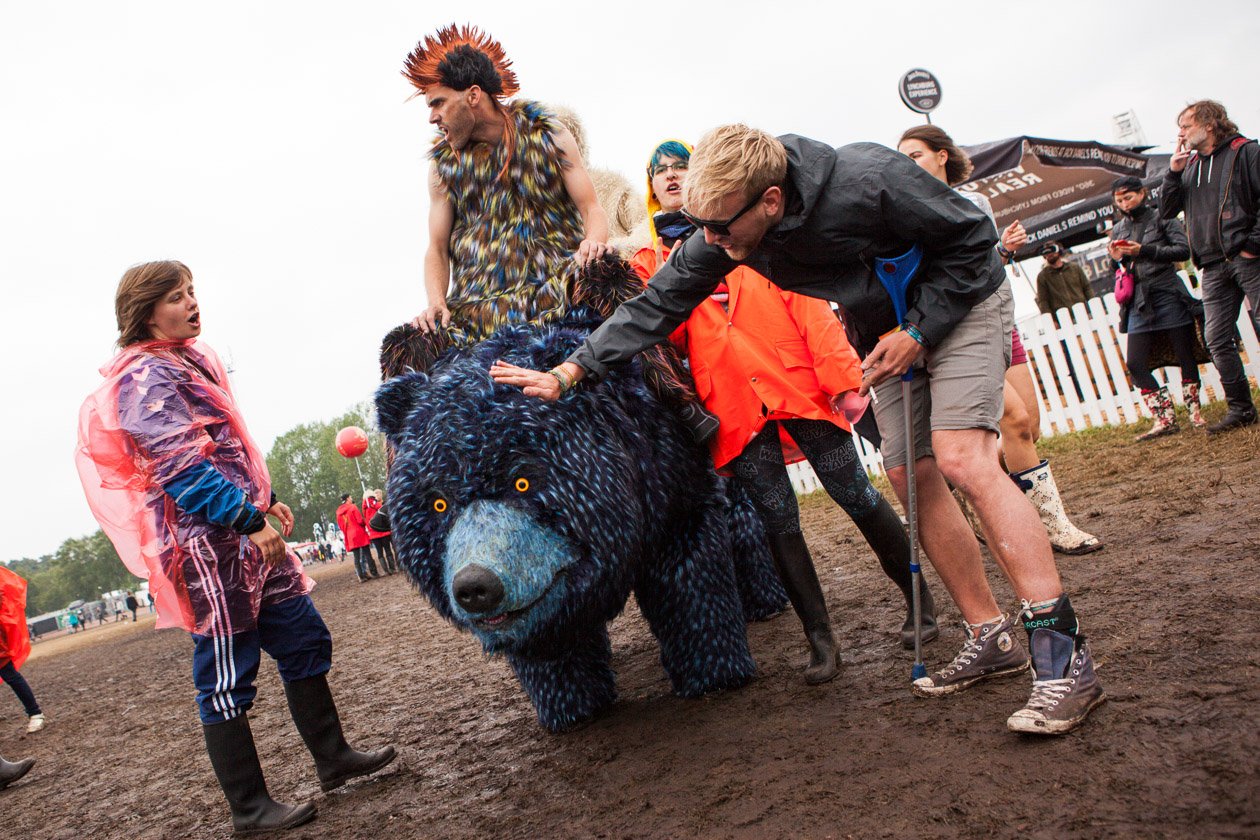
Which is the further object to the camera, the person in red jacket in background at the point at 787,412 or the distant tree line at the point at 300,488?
the distant tree line at the point at 300,488

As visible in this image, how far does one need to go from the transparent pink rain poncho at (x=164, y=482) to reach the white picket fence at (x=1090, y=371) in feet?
19.3

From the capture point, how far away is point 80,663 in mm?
14055

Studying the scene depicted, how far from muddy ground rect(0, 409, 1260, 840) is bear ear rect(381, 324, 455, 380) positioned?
1464 millimetres

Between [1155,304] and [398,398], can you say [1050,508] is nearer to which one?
[398,398]

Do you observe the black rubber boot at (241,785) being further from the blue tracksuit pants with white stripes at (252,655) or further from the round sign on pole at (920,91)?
the round sign on pole at (920,91)

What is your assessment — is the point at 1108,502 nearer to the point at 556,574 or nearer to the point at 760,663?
the point at 760,663

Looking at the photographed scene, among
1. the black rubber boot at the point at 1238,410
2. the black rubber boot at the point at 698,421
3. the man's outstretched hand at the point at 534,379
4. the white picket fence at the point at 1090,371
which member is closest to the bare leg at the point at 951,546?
the black rubber boot at the point at 698,421

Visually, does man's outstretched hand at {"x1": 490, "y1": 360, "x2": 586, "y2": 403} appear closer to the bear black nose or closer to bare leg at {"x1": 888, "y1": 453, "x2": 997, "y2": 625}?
the bear black nose

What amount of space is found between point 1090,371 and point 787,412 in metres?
6.90

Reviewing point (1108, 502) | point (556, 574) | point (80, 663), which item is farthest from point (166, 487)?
point (80, 663)

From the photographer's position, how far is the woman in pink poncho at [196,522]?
282 cm

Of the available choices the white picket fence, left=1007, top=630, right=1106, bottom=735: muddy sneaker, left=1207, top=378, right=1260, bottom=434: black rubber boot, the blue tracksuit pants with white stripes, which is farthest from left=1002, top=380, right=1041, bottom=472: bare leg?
the white picket fence

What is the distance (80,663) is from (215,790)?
12.9 metres

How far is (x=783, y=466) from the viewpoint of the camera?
123 inches
